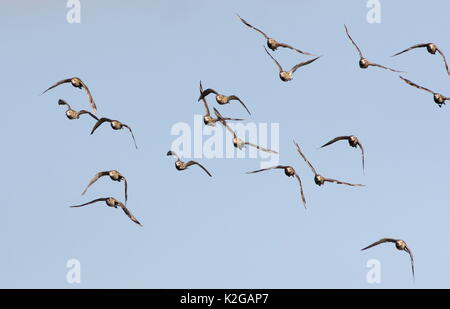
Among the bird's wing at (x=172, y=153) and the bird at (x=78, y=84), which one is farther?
the bird's wing at (x=172, y=153)

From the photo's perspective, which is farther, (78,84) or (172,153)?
(172,153)

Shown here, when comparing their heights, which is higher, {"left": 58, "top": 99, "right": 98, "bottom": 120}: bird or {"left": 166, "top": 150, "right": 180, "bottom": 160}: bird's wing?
{"left": 58, "top": 99, "right": 98, "bottom": 120}: bird

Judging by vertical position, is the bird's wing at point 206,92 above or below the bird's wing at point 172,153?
above

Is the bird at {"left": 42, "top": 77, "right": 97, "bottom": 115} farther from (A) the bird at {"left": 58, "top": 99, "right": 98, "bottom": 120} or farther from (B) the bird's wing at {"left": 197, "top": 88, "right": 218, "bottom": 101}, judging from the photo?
(B) the bird's wing at {"left": 197, "top": 88, "right": 218, "bottom": 101}

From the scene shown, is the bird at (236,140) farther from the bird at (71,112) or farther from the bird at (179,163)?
the bird at (71,112)

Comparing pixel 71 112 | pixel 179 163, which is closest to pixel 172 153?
→ pixel 179 163

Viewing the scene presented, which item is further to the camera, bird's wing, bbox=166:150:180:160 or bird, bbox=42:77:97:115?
bird's wing, bbox=166:150:180:160

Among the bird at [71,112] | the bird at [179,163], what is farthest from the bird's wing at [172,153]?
the bird at [71,112]

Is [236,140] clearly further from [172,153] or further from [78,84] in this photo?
[78,84]

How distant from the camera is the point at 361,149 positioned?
57.7 metres

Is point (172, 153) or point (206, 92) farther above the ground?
point (206, 92)

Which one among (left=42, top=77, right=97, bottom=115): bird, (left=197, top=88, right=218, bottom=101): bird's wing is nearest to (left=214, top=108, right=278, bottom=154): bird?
(left=197, top=88, right=218, bottom=101): bird's wing
